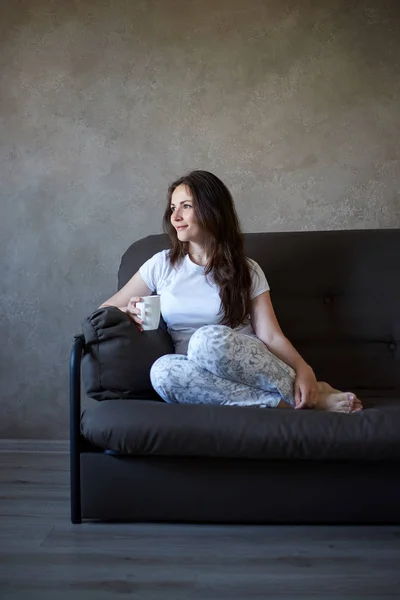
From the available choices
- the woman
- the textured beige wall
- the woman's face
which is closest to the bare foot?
the woman

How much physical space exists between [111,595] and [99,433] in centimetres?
52

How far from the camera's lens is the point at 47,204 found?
11.0 feet

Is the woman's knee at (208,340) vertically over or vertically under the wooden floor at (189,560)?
over

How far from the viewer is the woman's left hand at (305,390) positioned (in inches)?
92.4

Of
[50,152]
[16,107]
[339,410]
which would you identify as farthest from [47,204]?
[339,410]

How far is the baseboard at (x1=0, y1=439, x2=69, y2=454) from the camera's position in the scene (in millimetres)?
3344

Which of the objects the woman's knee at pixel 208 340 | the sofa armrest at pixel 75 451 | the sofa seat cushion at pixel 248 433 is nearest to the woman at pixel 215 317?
the woman's knee at pixel 208 340

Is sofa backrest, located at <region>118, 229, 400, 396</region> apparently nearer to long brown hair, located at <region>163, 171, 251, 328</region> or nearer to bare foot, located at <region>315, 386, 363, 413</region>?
long brown hair, located at <region>163, 171, 251, 328</region>

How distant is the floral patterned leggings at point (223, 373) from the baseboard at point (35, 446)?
115cm

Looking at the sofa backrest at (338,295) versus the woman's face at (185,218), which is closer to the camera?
the woman's face at (185,218)

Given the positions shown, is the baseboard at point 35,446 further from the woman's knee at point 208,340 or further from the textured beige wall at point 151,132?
the woman's knee at point 208,340

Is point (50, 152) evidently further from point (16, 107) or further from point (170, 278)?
point (170, 278)

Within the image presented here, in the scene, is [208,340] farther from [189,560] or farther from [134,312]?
[189,560]

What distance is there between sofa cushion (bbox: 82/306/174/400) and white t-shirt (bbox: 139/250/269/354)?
198 millimetres
